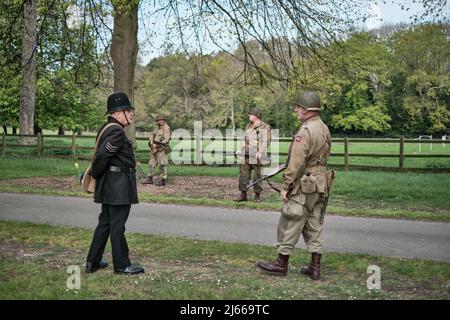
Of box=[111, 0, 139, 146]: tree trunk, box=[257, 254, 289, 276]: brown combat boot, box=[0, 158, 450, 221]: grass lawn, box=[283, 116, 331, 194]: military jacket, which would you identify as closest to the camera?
box=[283, 116, 331, 194]: military jacket

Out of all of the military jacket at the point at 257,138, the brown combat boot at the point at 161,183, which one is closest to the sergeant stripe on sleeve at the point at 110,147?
the military jacket at the point at 257,138

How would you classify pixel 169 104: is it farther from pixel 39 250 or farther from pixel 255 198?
pixel 39 250

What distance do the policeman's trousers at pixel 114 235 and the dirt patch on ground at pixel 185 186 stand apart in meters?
6.84

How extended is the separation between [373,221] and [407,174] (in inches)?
385

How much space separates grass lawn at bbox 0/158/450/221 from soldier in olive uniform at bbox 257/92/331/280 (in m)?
4.47

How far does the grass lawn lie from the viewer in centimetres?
1091

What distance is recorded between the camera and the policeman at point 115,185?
5.91 meters

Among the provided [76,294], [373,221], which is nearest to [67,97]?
[373,221]

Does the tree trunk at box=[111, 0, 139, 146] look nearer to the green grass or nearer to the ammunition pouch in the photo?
the green grass

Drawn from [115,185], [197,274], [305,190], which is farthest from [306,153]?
[115,185]

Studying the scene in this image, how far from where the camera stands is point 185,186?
1510 cm

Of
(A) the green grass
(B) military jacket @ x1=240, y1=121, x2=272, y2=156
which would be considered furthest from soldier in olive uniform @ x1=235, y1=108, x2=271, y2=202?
(A) the green grass

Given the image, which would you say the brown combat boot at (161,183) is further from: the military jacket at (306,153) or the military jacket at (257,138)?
the military jacket at (306,153)

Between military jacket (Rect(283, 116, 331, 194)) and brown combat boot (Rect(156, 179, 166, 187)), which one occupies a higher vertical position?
military jacket (Rect(283, 116, 331, 194))
